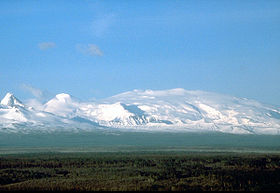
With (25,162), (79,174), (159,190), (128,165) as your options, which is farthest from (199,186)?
(25,162)

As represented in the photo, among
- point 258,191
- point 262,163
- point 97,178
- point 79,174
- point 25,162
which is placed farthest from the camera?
point 25,162

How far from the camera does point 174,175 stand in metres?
85.9

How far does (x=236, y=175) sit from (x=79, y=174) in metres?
24.2

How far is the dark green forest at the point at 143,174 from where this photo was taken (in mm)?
73688

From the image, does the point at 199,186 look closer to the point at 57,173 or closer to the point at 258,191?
the point at 258,191

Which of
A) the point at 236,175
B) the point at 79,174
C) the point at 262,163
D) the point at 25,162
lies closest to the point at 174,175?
the point at 236,175

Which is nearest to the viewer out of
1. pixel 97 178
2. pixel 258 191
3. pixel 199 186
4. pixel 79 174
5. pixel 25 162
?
pixel 258 191

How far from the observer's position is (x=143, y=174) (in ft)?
289

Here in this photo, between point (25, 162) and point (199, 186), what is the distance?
4872cm

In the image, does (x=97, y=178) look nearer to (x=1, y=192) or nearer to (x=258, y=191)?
(x=1, y=192)

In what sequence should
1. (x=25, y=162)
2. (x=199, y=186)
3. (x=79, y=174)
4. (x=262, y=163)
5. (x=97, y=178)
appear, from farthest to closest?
(x=25, y=162) → (x=262, y=163) → (x=79, y=174) → (x=97, y=178) → (x=199, y=186)

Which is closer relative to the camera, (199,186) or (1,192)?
(1,192)

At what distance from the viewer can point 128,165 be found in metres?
106

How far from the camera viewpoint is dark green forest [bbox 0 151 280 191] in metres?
73.7
